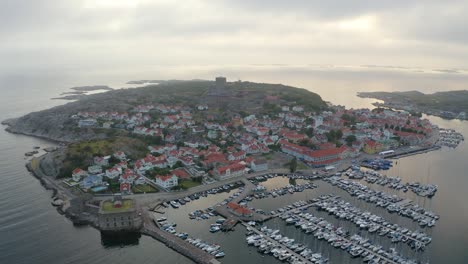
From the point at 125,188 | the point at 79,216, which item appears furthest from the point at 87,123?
the point at 79,216

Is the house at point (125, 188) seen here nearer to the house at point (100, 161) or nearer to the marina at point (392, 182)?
the house at point (100, 161)

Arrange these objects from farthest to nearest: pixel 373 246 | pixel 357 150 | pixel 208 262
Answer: pixel 357 150, pixel 373 246, pixel 208 262

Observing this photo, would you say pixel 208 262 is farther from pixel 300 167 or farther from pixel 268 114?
pixel 268 114

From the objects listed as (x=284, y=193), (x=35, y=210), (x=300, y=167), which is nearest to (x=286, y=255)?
(x=284, y=193)

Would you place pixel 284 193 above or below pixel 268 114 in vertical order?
below

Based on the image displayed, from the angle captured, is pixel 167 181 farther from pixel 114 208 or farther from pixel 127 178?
pixel 114 208

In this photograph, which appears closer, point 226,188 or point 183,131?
point 226,188

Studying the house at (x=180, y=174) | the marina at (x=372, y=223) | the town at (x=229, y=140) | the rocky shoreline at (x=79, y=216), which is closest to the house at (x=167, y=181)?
the town at (x=229, y=140)

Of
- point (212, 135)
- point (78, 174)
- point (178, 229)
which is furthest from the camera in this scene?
point (212, 135)
